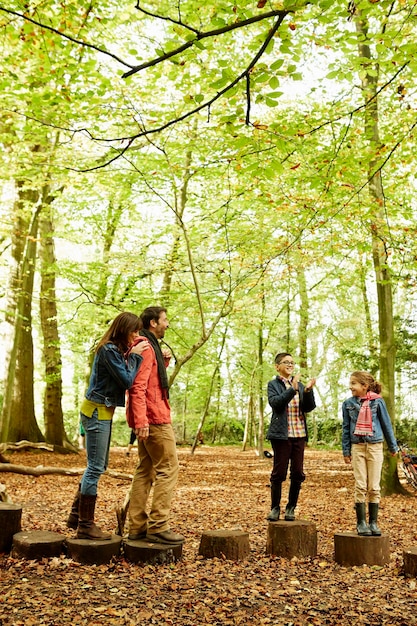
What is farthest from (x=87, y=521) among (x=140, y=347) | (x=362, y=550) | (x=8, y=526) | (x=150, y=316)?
(x=362, y=550)

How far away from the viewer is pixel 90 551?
167 inches

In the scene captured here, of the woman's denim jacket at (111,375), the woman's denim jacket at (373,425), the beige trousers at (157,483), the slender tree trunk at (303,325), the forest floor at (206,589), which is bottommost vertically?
the forest floor at (206,589)

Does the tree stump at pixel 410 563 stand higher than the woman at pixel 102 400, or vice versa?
the woman at pixel 102 400

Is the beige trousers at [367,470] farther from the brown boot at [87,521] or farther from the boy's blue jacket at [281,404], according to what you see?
the brown boot at [87,521]

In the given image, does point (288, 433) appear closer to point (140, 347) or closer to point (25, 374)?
point (140, 347)

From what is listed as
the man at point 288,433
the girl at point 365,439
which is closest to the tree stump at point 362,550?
the girl at point 365,439

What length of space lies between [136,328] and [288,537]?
7.88 ft

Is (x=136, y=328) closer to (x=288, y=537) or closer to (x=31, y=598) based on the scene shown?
(x=31, y=598)

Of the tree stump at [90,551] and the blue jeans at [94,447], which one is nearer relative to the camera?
the tree stump at [90,551]

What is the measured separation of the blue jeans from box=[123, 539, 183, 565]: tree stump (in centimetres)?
55

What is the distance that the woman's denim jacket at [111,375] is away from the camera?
4.34 meters

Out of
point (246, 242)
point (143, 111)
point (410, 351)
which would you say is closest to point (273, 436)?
point (143, 111)

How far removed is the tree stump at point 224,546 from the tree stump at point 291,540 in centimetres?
35

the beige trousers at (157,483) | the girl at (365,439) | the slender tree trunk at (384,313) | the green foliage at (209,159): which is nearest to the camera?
the beige trousers at (157,483)
